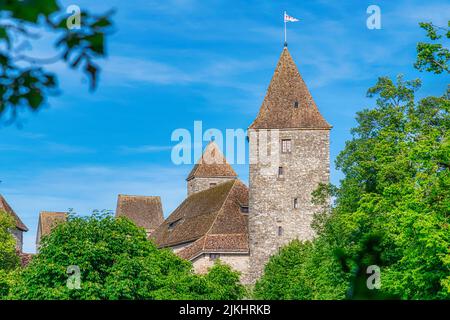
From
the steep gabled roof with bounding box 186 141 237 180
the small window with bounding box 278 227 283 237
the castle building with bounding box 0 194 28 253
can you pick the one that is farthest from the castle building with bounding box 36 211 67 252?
the small window with bounding box 278 227 283 237

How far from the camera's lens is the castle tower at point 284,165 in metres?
60.6

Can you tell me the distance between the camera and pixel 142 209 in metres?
94.6

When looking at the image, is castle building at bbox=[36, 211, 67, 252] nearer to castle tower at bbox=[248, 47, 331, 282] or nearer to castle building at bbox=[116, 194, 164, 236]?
castle building at bbox=[116, 194, 164, 236]

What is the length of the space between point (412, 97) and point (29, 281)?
1985 cm

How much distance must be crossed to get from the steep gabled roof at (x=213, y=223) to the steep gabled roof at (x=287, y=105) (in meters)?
7.73

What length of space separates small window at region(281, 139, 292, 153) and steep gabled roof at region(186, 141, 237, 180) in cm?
2819

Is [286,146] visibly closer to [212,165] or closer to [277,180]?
[277,180]

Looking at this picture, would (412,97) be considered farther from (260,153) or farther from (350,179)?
(260,153)

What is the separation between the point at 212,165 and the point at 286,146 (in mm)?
30010

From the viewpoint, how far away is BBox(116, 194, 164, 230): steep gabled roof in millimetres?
93312

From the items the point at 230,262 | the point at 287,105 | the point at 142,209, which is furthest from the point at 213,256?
the point at 142,209

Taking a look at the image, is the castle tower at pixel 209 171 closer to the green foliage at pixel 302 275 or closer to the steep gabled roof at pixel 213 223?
the steep gabled roof at pixel 213 223

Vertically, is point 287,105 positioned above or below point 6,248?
above

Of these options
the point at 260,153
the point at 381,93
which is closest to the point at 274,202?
the point at 260,153
